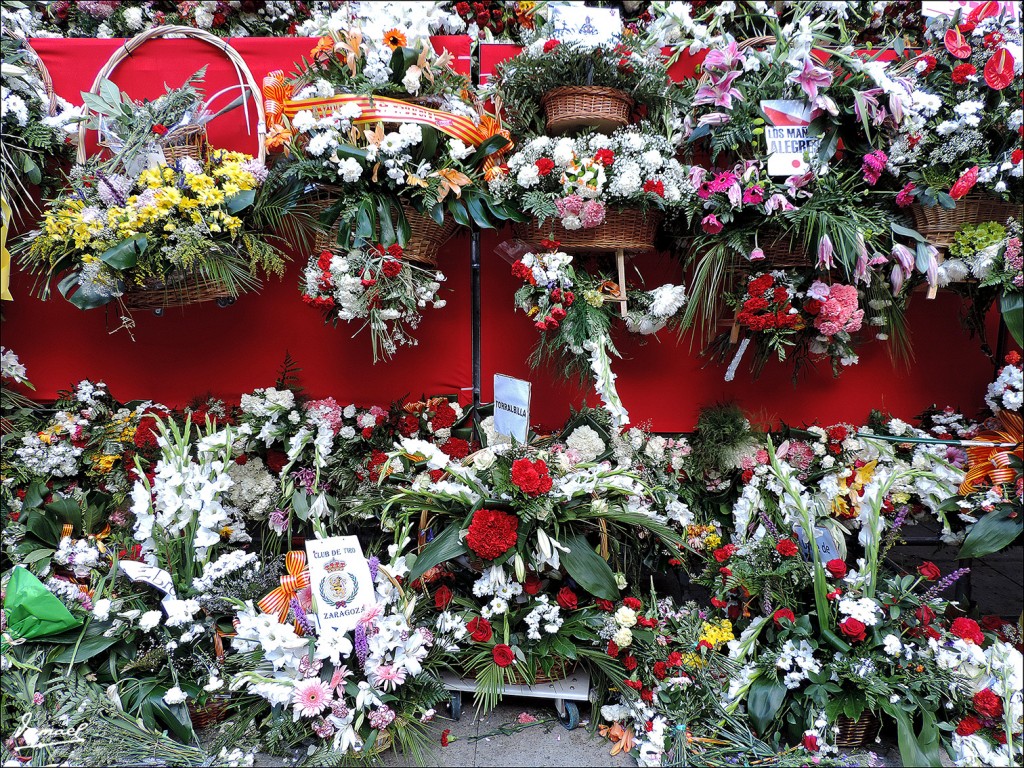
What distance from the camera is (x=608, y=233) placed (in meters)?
2.21

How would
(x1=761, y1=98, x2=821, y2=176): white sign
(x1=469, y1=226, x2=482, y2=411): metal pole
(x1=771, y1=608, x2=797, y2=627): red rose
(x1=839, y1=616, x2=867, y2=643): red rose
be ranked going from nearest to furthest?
(x1=839, y1=616, x2=867, y2=643): red rose < (x1=771, y1=608, x2=797, y2=627): red rose < (x1=761, y1=98, x2=821, y2=176): white sign < (x1=469, y1=226, x2=482, y2=411): metal pole

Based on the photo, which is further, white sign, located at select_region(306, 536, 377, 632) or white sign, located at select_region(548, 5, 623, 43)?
white sign, located at select_region(548, 5, 623, 43)

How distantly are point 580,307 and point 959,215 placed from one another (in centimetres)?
128

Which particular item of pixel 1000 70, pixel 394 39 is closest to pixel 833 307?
pixel 1000 70

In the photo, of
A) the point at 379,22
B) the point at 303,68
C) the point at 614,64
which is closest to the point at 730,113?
the point at 614,64

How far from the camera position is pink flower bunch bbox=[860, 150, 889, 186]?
2.08 meters

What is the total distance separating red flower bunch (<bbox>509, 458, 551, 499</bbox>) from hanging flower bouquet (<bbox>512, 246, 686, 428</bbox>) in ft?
1.11

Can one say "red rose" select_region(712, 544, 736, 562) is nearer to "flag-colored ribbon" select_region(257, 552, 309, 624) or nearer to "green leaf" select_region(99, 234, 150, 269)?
"flag-colored ribbon" select_region(257, 552, 309, 624)

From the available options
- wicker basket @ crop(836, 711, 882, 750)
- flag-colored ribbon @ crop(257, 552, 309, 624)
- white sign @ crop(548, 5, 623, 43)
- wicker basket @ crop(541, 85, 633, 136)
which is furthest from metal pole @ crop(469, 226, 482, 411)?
wicker basket @ crop(836, 711, 882, 750)

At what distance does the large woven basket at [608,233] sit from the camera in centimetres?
220

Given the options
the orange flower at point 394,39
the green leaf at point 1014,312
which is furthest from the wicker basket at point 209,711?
the green leaf at point 1014,312

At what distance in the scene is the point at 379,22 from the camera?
2215mm

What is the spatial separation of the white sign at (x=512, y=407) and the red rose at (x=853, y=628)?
116cm

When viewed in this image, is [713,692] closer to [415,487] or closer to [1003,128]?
[415,487]
